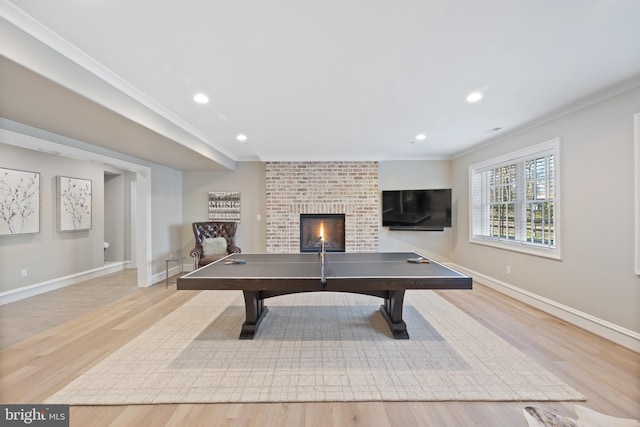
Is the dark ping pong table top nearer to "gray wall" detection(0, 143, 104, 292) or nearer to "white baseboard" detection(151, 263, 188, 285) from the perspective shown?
"white baseboard" detection(151, 263, 188, 285)

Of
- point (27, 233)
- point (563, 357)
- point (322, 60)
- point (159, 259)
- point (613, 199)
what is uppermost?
point (322, 60)

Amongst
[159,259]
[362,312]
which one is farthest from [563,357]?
[159,259]

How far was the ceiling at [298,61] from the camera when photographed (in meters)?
1.50

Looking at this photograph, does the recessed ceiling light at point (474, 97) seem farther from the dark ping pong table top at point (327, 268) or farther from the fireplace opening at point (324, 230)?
the fireplace opening at point (324, 230)

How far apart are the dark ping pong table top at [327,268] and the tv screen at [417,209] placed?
2.34m

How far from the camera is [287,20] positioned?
1565 mm

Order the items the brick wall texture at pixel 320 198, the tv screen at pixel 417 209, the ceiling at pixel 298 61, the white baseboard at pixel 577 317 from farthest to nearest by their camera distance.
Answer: the brick wall texture at pixel 320 198 → the tv screen at pixel 417 209 → the white baseboard at pixel 577 317 → the ceiling at pixel 298 61

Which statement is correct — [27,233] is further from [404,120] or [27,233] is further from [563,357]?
[563,357]

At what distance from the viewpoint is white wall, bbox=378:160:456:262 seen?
5359 millimetres

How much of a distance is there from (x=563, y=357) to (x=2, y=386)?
173 inches

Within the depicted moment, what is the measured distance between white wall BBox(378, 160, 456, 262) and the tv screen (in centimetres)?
23

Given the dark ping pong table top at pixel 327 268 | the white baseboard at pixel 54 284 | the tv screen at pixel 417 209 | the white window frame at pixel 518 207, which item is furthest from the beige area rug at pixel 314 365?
the white baseboard at pixel 54 284

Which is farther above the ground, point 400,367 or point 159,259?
point 159,259

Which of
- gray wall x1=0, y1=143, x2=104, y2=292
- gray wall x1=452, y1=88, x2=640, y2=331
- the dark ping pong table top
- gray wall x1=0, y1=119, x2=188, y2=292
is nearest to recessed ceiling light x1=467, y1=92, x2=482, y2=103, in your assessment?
gray wall x1=452, y1=88, x2=640, y2=331
